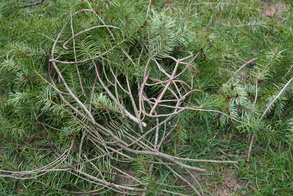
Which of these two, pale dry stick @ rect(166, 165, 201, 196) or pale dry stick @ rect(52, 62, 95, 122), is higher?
pale dry stick @ rect(52, 62, 95, 122)

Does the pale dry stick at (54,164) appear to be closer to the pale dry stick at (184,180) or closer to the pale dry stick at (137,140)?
the pale dry stick at (137,140)

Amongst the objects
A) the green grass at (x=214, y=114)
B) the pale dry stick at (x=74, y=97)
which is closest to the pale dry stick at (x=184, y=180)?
the green grass at (x=214, y=114)

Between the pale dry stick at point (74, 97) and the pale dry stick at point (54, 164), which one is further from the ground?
the pale dry stick at point (74, 97)

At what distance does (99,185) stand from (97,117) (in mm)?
360

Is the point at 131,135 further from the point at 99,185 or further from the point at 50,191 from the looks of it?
the point at 50,191

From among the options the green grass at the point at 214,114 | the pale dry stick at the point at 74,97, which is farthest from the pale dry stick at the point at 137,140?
the pale dry stick at the point at 74,97

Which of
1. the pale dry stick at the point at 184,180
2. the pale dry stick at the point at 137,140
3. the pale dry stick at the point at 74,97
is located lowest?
the pale dry stick at the point at 184,180

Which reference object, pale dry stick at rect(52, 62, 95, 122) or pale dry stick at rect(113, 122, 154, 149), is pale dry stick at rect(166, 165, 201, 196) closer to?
pale dry stick at rect(113, 122, 154, 149)

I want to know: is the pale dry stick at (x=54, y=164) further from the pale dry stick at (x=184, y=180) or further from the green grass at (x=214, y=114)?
the pale dry stick at (x=184, y=180)

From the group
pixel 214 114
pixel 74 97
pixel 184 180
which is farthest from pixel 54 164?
pixel 214 114

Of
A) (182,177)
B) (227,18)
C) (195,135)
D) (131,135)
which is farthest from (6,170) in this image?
(227,18)

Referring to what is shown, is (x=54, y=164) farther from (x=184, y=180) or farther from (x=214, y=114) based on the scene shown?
(x=214, y=114)

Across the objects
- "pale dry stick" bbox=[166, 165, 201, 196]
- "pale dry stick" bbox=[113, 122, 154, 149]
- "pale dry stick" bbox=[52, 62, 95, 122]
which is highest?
"pale dry stick" bbox=[52, 62, 95, 122]

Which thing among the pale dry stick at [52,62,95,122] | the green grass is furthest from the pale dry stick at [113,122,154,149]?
the pale dry stick at [52,62,95,122]
